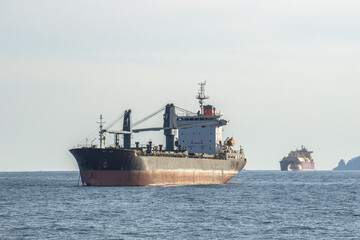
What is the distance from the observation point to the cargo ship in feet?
210

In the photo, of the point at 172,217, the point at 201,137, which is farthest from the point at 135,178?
the point at 172,217

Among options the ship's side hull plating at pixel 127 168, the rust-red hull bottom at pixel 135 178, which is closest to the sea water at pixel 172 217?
the ship's side hull plating at pixel 127 168

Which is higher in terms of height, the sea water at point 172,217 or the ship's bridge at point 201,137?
the ship's bridge at point 201,137

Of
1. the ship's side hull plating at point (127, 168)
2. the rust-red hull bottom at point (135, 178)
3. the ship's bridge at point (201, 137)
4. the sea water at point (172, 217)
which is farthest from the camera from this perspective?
the ship's bridge at point (201, 137)

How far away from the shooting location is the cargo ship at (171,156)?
210 feet

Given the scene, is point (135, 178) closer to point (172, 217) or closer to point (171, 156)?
point (171, 156)

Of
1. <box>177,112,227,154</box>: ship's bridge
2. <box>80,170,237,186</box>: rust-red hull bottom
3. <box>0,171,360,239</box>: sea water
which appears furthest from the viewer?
<box>177,112,227,154</box>: ship's bridge

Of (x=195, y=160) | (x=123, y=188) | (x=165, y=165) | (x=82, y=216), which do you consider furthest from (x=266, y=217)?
(x=195, y=160)

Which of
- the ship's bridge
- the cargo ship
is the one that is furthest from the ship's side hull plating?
the ship's bridge

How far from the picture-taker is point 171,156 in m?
72.6

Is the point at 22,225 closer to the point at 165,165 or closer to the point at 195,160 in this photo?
the point at 165,165

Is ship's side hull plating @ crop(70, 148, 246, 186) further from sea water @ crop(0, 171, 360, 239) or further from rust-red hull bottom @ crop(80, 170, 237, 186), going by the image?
sea water @ crop(0, 171, 360, 239)

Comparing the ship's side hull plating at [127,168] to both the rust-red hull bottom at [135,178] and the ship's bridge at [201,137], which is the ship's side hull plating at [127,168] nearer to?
the rust-red hull bottom at [135,178]

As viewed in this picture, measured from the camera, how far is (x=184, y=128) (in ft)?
277
